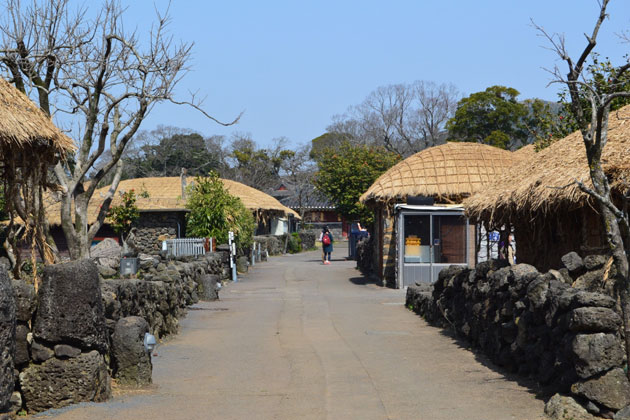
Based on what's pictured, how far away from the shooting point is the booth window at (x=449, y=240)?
2334 cm

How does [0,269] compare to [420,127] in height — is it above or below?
below

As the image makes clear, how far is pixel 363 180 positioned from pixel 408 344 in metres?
26.4

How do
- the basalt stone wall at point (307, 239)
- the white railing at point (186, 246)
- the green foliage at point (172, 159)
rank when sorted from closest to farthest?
the white railing at point (186, 246), the basalt stone wall at point (307, 239), the green foliage at point (172, 159)

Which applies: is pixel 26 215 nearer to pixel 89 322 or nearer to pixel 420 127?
pixel 89 322

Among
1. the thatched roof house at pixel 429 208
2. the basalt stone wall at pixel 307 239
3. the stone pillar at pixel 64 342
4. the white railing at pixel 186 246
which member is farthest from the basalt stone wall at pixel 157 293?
the basalt stone wall at pixel 307 239

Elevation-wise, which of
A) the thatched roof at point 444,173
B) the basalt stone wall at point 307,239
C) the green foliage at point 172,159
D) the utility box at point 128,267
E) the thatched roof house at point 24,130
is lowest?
the utility box at point 128,267

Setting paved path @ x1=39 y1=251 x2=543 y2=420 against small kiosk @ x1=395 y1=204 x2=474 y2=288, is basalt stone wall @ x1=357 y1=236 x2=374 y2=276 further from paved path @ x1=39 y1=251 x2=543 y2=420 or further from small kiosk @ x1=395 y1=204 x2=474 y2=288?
paved path @ x1=39 y1=251 x2=543 y2=420

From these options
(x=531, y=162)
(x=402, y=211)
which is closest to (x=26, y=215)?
(x=531, y=162)

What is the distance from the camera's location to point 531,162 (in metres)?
14.0

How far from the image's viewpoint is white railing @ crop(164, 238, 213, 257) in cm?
2682

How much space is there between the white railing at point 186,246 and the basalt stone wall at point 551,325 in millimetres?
14134

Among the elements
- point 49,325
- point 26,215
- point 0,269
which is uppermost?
point 26,215

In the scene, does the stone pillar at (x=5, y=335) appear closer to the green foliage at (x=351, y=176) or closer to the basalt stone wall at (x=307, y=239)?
the green foliage at (x=351, y=176)

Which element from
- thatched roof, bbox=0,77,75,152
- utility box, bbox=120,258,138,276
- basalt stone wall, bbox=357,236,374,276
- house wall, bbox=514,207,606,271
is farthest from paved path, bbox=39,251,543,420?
basalt stone wall, bbox=357,236,374,276
